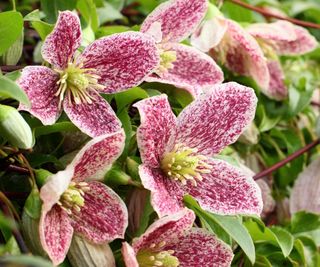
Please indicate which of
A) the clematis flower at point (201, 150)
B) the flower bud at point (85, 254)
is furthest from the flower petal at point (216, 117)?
the flower bud at point (85, 254)

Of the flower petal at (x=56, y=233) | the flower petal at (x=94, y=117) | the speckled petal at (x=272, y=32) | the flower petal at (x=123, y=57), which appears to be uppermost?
the flower petal at (x=123, y=57)

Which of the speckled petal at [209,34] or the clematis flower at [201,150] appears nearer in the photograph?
the clematis flower at [201,150]

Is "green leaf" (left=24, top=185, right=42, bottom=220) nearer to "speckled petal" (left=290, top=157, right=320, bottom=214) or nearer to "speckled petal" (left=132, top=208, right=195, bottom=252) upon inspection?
"speckled petal" (left=132, top=208, right=195, bottom=252)

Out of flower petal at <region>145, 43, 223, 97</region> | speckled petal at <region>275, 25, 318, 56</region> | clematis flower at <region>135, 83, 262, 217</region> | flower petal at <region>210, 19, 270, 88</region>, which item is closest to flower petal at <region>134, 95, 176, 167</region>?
Answer: clematis flower at <region>135, 83, 262, 217</region>

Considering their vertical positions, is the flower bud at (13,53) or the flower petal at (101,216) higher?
the flower bud at (13,53)

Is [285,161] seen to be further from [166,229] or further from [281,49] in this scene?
[166,229]

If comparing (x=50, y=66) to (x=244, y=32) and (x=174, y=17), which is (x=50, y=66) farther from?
(x=244, y=32)

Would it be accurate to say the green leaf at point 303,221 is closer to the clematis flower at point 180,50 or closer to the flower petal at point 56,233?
the clematis flower at point 180,50
